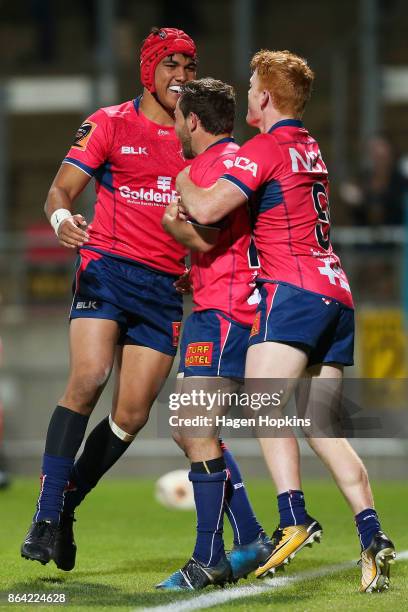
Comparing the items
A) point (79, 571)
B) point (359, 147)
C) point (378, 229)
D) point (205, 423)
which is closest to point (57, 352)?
point (378, 229)

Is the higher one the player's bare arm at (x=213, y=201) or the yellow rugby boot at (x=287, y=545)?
the player's bare arm at (x=213, y=201)

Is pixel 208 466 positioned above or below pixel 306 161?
below

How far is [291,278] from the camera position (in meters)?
5.32

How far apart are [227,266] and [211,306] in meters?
0.18

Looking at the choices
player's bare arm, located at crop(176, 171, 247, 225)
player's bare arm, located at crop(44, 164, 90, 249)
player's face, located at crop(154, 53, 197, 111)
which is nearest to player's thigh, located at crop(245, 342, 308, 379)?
player's bare arm, located at crop(176, 171, 247, 225)

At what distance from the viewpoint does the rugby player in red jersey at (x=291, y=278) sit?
5.25 metres

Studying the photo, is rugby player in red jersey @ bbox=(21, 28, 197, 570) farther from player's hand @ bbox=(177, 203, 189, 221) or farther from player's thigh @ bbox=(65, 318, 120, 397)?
player's hand @ bbox=(177, 203, 189, 221)

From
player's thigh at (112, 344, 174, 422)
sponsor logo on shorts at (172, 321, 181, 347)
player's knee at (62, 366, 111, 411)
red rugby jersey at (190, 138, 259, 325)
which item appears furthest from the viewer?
sponsor logo on shorts at (172, 321, 181, 347)

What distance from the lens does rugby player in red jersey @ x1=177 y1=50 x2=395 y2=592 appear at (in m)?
5.25

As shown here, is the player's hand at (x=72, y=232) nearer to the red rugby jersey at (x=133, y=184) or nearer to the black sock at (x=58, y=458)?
the red rugby jersey at (x=133, y=184)

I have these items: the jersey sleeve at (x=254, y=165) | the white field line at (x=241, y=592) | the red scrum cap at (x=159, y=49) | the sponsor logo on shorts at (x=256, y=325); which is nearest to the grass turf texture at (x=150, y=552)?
Result: the white field line at (x=241, y=592)

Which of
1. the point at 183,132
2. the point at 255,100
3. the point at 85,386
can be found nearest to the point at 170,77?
the point at 183,132

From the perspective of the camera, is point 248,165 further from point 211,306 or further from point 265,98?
point 211,306

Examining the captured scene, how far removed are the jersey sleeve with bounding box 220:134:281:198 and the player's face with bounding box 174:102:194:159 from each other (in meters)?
0.32
